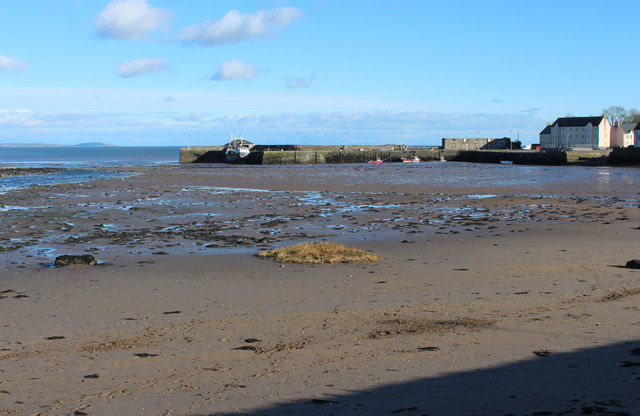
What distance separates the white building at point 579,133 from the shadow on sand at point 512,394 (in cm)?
11070

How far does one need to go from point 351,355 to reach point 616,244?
10772 mm

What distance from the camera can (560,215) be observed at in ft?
73.2

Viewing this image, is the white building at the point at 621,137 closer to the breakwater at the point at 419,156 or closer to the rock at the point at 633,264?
the breakwater at the point at 419,156

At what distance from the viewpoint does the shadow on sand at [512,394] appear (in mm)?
5234

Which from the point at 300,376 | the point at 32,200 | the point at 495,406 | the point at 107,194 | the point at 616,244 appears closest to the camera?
the point at 495,406

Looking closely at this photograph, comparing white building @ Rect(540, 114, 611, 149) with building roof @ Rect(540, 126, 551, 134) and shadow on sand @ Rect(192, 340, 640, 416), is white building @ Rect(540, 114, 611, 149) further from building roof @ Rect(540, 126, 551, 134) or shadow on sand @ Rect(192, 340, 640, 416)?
shadow on sand @ Rect(192, 340, 640, 416)

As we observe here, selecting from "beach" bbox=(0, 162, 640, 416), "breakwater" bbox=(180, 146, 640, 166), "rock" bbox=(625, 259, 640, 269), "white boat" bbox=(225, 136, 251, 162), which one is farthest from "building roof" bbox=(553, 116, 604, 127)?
"rock" bbox=(625, 259, 640, 269)

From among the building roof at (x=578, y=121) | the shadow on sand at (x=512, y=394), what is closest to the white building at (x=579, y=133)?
the building roof at (x=578, y=121)

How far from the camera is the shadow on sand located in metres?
5.23

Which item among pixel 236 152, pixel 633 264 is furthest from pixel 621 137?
pixel 633 264

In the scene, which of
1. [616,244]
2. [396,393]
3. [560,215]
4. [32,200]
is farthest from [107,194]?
[396,393]

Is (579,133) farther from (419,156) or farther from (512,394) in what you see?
(512,394)

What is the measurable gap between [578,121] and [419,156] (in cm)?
3664

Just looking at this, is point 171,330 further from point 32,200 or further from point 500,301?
point 32,200
